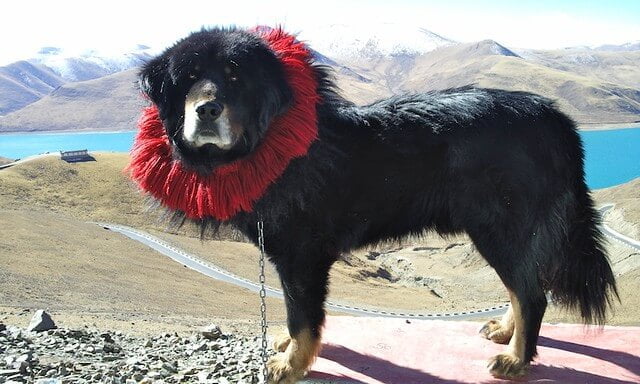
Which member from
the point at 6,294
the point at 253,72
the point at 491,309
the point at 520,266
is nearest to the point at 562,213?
the point at 520,266

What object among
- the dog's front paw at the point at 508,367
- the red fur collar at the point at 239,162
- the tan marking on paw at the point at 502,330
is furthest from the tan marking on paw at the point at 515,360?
the red fur collar at the point at 239,162

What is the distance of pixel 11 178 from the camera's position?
133ft

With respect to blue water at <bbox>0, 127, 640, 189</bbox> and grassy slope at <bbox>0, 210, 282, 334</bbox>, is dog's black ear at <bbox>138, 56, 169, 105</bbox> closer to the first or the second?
grassy slope at <bbox>0, 210, 282, 334</bbox>

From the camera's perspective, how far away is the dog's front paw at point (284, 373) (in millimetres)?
3984

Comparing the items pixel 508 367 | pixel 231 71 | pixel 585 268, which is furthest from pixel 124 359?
pixel 585 268

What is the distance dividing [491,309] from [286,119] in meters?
21.7

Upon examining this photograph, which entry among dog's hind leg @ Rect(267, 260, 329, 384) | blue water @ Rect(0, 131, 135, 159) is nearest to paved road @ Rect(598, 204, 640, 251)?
dog's hind leg @ Rect(267, 260, 329, 384)

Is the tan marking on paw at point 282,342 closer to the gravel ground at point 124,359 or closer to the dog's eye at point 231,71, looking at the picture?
the gravel ground at point 124,359

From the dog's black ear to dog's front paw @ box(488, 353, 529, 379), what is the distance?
289cm

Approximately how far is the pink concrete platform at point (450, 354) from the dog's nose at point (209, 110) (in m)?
2.00

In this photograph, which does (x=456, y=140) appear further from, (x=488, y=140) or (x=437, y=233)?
(x=437, y=233)

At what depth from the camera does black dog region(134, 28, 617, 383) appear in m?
3.64

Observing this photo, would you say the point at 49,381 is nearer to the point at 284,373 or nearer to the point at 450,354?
the point at 284,373

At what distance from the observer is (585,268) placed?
412 centimetres
